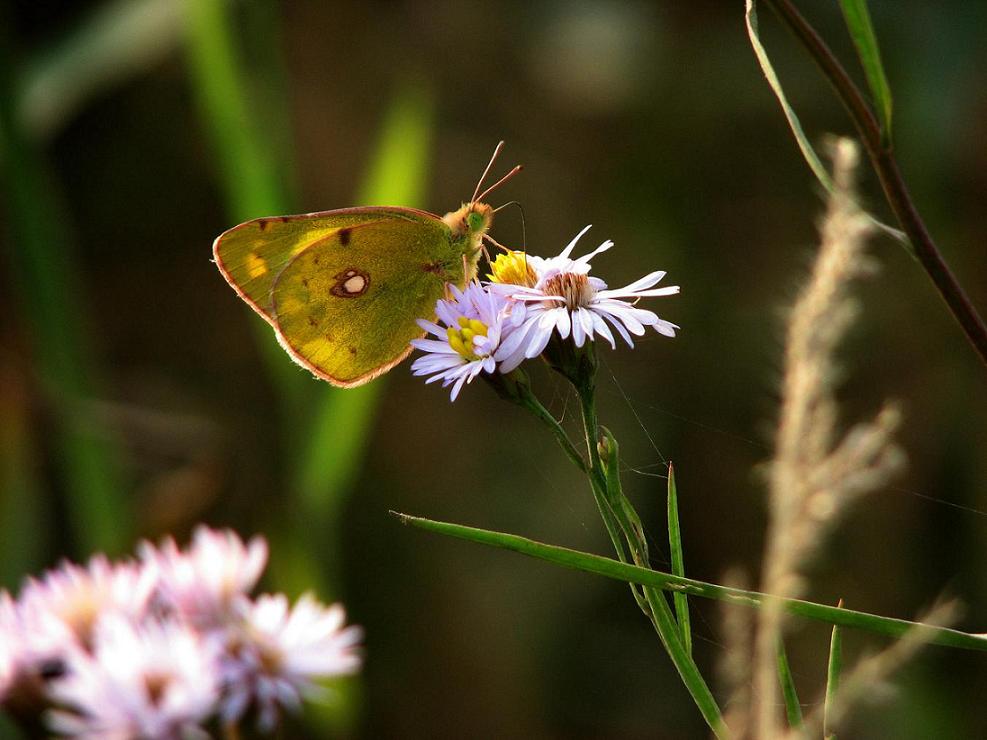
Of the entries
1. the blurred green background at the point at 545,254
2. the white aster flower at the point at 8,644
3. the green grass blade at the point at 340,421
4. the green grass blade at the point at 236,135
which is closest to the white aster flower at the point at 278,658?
the white aster flower at the point at 8,644

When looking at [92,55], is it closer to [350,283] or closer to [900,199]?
[350,283]

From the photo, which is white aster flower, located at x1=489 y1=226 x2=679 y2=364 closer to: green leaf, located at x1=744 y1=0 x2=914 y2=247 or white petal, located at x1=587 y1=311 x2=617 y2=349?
white petal, located at x1=587 y1=311 x2=617 y2=349

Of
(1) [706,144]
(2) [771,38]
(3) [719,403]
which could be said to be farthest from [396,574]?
(2) [771,38]

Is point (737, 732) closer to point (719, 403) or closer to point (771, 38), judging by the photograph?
point (719, 403)

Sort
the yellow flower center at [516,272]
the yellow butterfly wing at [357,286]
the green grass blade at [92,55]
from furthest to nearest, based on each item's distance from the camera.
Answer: the green grass blade at [92,55], the yellow butterfly wing at [357,286], the yellow flower center at [516,272]

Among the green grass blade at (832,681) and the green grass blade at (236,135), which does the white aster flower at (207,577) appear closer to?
the green grass blade at (832,681)

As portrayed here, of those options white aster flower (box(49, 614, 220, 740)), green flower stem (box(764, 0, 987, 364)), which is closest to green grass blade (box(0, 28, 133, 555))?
white aster flower (box(49, 614, 220, 740))
